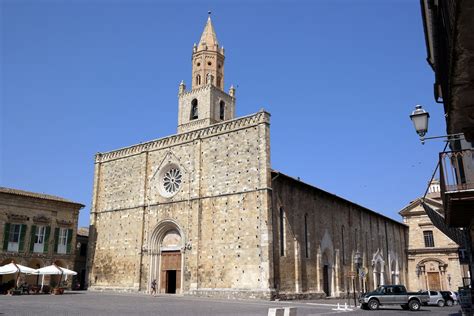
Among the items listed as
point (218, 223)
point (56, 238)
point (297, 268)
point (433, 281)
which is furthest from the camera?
point (433, 281)

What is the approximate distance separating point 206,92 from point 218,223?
17282mm

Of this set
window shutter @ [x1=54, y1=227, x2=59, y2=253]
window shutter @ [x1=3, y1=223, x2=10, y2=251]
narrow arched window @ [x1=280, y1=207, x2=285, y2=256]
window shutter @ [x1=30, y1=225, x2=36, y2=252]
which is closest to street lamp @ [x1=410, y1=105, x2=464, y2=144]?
narrow arched window @ [x1=280, y1=207, x2=285, y2=256]

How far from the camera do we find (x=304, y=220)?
2972cm

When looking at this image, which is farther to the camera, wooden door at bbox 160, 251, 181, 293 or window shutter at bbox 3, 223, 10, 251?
window shutter at bbox 3, 223, 10, 251

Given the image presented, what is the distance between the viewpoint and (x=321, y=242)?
31438 millimetres

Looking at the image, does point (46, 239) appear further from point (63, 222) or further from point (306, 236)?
point (306, 236)

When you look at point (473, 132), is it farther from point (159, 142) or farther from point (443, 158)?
point (159, 142)

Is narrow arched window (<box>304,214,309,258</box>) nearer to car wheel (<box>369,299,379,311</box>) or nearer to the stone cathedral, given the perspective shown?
A: the stone cathedral

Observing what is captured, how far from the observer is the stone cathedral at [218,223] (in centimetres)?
2572

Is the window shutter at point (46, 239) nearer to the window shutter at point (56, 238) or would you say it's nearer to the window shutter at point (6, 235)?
the window shutter at point (56, 238)

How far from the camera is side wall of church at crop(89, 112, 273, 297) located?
84.0 ft

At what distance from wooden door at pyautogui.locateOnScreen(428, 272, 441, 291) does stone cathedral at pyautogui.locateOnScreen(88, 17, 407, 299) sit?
11528mm

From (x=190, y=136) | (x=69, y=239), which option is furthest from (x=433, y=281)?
(x=69, y=239)

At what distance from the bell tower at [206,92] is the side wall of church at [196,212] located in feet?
27.7
